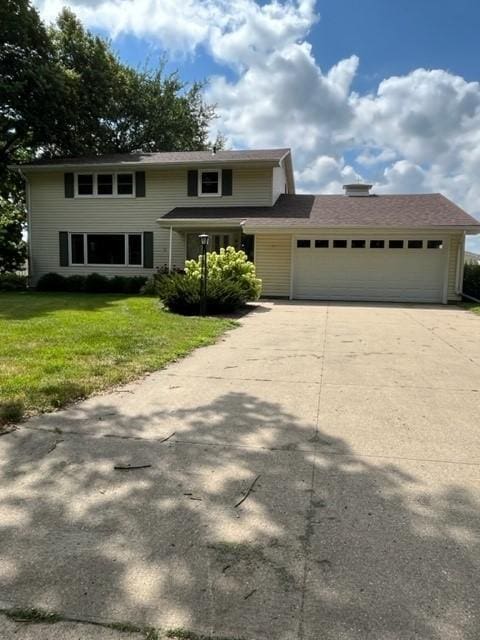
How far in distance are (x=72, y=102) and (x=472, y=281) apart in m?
19.9

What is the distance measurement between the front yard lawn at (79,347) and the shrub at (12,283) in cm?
784

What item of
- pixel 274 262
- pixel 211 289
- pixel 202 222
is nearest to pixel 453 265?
pixel 274 262

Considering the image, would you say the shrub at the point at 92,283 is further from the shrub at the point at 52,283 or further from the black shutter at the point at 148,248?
the black shutter at the point at 148,248

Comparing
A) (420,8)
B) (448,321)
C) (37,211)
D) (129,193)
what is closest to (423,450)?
(448,321)

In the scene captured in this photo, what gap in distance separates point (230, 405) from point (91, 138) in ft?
83.3

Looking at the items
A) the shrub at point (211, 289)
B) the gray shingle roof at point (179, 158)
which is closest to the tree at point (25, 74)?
the gray shingle roof at point (179, 158)

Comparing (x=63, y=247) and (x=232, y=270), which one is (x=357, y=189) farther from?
(x=63, y=247)

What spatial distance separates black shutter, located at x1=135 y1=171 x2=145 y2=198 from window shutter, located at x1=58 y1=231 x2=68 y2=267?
356 centimetres

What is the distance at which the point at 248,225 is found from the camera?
16422 millimetres

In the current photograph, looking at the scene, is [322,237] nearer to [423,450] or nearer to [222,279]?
[222,279]

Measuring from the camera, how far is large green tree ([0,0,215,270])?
20500mm

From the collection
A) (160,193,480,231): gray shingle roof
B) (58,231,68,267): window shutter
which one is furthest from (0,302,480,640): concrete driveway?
(58,231,68,267): window shutter

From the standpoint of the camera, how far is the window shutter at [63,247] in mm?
20219

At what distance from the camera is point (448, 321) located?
1185 centimetres
